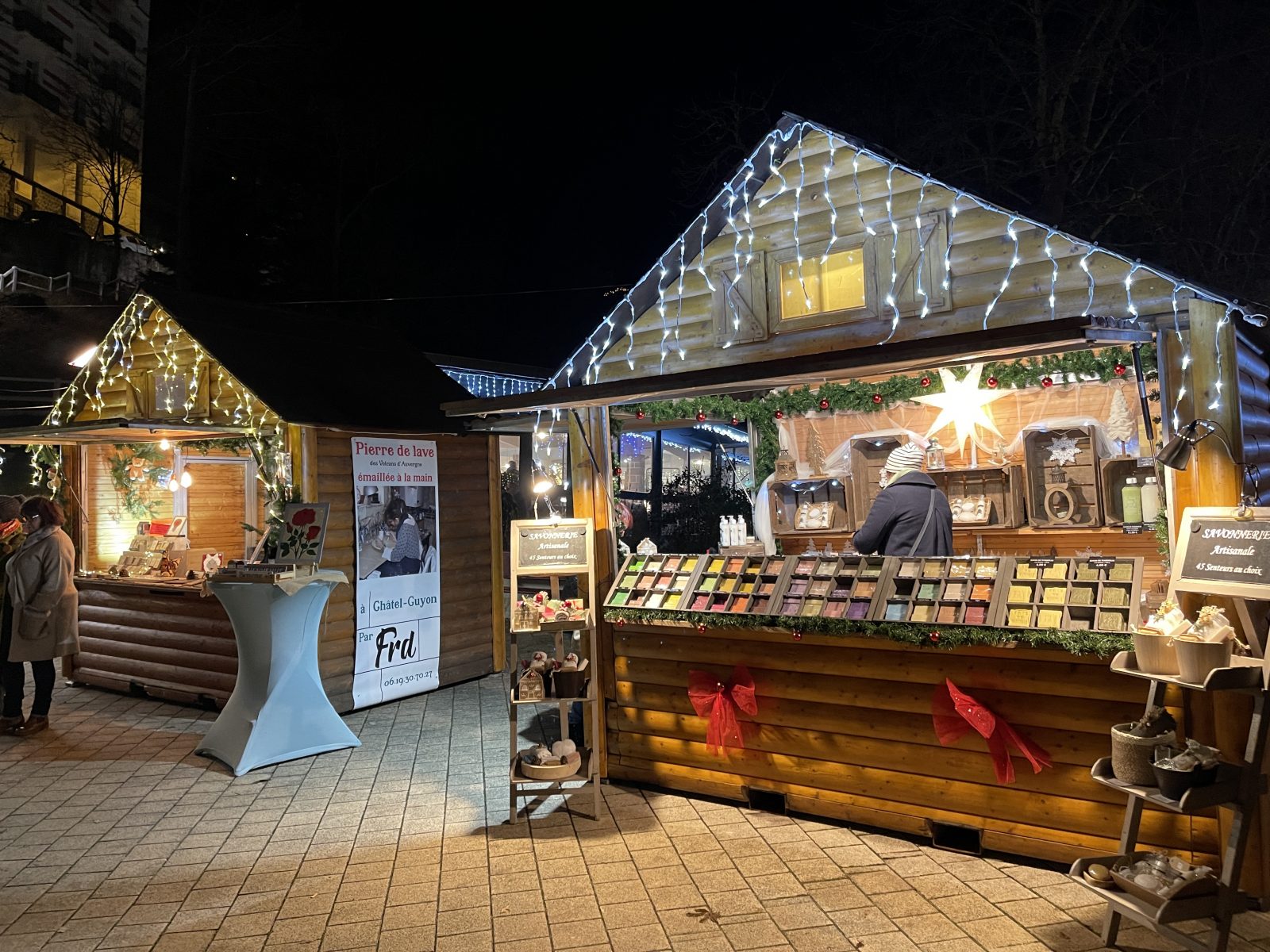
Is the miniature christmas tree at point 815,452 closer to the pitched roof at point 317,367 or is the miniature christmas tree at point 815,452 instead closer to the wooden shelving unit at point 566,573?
the wooden shelving unit at point 566,573

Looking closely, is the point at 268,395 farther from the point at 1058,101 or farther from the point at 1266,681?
the point at 1058,101

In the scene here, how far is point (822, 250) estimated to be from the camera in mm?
6238

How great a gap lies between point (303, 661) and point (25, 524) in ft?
10.5

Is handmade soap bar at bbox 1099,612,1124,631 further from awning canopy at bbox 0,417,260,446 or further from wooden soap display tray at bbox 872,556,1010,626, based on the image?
awning canopy at bbox 0,417,260,446

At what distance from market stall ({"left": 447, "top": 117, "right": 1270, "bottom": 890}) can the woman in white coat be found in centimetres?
423

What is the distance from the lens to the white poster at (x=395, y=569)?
817 cm

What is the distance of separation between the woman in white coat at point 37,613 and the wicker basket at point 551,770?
486 cm

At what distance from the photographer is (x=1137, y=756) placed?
3.55 meters

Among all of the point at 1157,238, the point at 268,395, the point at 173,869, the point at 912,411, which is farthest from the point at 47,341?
the point at 1157,238

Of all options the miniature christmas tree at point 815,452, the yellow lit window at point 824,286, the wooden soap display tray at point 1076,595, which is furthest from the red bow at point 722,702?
the miniature christmas tree at point 815,452

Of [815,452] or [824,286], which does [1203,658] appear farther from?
[815,452]

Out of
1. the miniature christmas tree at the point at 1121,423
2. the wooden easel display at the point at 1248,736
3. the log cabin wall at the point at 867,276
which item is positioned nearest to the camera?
the wooden easel display at the point at 1248,736

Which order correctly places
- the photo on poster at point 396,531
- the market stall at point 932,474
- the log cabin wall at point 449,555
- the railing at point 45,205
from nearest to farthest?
1. the market stall at point 932,474
2. the log cabin wall at point 449,555
3. the photo on poster at point 396,531
4. the railing at point 45,205

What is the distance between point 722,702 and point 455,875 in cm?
189
